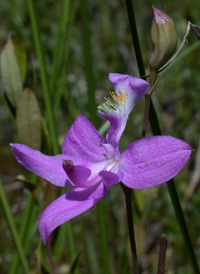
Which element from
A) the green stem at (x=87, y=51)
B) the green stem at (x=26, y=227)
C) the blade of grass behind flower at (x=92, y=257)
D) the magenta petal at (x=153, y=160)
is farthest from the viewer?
the blade of grass behind flower at (x=92, y=257)

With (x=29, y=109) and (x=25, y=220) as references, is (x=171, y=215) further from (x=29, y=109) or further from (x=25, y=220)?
(x=29, y=109)

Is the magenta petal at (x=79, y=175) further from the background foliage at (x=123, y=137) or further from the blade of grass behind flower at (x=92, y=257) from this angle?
the blade of grass behind flower at (x=92, y=257)

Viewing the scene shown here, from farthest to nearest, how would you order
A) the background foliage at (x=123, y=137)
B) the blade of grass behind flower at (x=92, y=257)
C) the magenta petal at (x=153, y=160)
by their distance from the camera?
the blade of grass behind flower at (x=92, y=257) < the background foliage at (x=123, y=137) < the magenta petal at (x=153, y=160)

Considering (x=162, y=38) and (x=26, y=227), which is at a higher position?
(x=162, y=38)

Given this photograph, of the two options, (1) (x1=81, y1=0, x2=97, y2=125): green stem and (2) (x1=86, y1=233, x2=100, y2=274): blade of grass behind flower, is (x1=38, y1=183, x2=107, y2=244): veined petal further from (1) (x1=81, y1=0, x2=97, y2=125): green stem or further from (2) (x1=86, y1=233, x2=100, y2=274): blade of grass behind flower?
(2) (x1=86, y1=233, x2=100, y2=274): blade of grass behind flower

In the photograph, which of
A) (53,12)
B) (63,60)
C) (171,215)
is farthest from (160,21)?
(53,12)

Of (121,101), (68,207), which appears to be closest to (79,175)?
(68,207)

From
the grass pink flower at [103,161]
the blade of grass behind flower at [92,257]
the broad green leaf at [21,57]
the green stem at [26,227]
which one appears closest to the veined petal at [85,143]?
the grass pink flower at [103,161]

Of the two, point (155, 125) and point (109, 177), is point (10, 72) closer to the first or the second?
point (155, 125)
